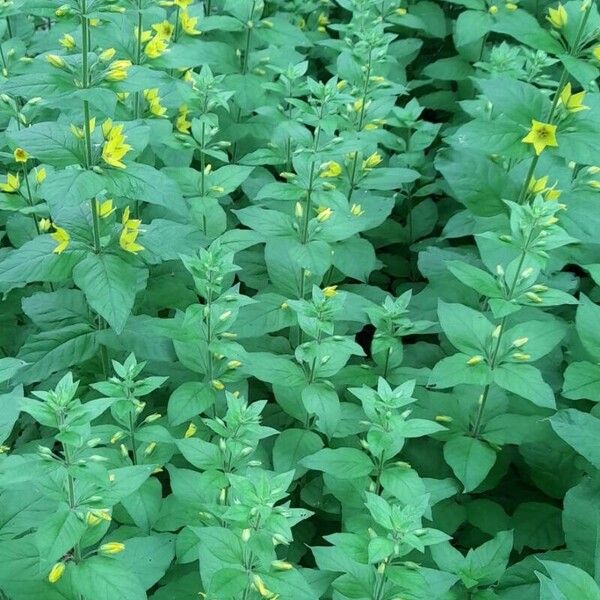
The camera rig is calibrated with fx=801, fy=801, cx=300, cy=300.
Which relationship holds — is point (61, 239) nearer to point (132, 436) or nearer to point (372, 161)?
point (132, 436)

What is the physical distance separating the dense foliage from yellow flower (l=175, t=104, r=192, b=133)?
0.02m

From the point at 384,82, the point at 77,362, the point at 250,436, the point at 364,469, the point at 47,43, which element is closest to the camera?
the point at 250,436

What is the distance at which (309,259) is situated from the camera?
3.58 meters

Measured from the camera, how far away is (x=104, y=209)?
324 centimetres

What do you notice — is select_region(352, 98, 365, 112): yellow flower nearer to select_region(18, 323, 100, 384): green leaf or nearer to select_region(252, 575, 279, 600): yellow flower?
select_region(18, 323, 100, 384): green leaf

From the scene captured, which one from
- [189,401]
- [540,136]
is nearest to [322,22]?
[540,136]

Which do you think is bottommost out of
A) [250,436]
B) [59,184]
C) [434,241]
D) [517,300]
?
[434,241]

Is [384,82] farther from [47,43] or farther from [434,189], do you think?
[47,43]

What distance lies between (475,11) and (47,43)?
271cm

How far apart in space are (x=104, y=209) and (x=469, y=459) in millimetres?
1806

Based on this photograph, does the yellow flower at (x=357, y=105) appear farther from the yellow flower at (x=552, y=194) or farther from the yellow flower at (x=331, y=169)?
the yellow flower at (x=552, y=194)

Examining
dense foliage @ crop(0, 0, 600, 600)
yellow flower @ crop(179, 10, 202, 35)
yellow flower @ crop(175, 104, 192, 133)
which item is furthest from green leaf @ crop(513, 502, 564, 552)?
yellow flower @ crop(179, 10, 202, 35)

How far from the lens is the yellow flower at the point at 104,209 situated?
3213 millimetres

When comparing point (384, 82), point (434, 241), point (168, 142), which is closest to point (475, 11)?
point (384, 82)
